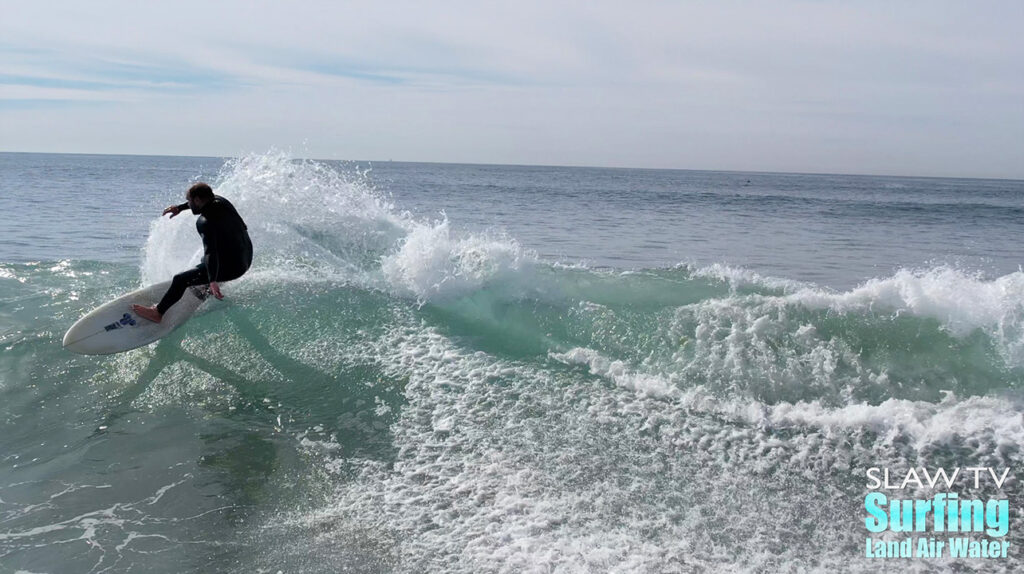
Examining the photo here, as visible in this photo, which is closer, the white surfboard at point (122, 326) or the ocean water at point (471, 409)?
the ocean water at point (471, 409)

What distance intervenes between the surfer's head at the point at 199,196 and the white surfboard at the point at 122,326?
4.40 ft

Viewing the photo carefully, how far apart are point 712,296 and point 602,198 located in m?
29.4

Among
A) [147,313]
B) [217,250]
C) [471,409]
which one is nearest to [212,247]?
[217,250]

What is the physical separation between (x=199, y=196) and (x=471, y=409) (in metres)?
3.72

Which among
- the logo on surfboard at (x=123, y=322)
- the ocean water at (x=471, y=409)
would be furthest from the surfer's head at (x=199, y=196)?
the ocean water at (x=471, y=409)

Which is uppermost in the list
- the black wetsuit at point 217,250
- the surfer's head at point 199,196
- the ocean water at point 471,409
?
the surfer's head at point 199,196

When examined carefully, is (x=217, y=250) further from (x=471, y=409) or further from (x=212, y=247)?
(x=471, y=409)

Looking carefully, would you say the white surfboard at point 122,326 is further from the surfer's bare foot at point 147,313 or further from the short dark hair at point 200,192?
the short dark hair at point 200,192

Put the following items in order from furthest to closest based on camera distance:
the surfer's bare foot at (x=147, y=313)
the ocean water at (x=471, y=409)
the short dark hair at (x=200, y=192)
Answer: the surfer's bare foot at (x=147, y=313) → the short dark hair at (x=200, y=192) → the ocean water at (x=471, y=409)

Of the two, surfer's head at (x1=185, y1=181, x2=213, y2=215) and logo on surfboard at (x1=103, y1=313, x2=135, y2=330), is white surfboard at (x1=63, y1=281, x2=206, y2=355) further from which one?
surfer's head at (x1=185, y1=181, x2=213, y2=215)

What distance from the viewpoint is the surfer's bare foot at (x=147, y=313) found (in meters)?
7.47

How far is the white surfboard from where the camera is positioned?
7.13 meters

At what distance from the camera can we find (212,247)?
7.35 metres

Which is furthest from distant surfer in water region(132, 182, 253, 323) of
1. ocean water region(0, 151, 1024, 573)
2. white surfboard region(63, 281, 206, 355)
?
ocean water region(0, 151, 1024, 573)
